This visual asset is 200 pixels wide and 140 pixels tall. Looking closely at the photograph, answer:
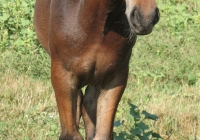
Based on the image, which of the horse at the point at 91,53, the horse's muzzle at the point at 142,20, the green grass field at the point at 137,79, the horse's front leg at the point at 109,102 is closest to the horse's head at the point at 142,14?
the horse's muzzle at the point at 142,20

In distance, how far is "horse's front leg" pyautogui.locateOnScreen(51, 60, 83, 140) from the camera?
4.39m

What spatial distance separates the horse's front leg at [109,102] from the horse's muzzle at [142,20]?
2.80ft

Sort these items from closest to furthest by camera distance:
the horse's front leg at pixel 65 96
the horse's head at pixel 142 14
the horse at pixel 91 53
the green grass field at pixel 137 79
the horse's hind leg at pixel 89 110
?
the horse's head at pixel 142 14 → the horse at pixel 91 53 → the horse's front leg at pixel 65 96 → the horse's hind leg at pixel 89 110 → the green grass field at pixel 137 79

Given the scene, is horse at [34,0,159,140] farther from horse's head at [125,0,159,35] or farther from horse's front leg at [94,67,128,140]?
horse's head at [125,0,159,35]

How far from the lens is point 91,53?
4191 millimetres

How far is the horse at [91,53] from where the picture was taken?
4117mm

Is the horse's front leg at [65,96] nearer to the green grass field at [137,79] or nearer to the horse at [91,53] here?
the horse at [91,53]

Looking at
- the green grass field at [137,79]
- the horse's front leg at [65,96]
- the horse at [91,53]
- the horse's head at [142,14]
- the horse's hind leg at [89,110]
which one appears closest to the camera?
the horse's head at [142,14]

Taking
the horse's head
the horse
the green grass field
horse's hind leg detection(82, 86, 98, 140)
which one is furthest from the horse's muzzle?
the green grass field

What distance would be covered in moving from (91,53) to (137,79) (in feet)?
10.1

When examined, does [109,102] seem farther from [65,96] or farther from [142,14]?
[142,14]

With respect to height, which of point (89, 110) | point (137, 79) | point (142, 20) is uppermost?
point (142, 20)

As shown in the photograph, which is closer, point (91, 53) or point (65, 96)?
point (91, 53)

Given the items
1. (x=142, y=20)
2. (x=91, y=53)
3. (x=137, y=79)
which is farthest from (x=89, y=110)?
(x=137, y=79)
